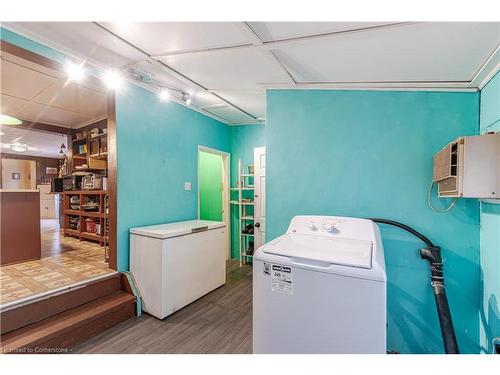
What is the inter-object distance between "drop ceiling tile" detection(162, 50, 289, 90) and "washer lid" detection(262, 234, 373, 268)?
4.60 ft

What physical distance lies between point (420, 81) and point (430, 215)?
1125 millimetres

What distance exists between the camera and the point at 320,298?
1218mm

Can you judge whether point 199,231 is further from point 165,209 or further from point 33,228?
point 33,228

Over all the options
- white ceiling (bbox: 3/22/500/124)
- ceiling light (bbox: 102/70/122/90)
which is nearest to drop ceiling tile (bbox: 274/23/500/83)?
white ceiling (bbox: 3/22/500/124)

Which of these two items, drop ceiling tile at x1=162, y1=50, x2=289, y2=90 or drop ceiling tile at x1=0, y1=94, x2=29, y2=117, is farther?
drop ceiling tile at x1=0, y1=94, x2=29, y2=117

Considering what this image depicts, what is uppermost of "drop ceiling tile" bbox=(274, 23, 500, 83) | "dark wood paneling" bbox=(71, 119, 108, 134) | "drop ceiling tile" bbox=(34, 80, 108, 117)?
"drop ceiling tile" bbox=(34, 80, 108, 117)

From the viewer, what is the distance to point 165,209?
3129 millimetres

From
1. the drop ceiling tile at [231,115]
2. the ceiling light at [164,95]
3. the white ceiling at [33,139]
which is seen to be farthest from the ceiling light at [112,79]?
the white ceiling at [33,139]

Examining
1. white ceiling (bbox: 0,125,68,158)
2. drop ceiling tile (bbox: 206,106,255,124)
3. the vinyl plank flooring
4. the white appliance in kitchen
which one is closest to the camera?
the vinyl plank flooring

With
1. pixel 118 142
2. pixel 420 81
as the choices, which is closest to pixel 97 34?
pixel 118 142

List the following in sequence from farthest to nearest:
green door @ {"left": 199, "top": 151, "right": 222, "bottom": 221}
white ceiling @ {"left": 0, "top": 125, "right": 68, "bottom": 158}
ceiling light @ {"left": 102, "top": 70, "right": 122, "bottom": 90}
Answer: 1. white ceiling @ {"left": 0, "top": 125, "right": 68, "bottom": 158}
2. green door @ {"left": 199, "top": 151, "right": 222, "bottom": 221}
3. ceiling light @ {"left": 102, "top": 70, "right": 122, "bottom": 90}

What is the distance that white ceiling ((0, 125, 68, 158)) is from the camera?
16.2 feet

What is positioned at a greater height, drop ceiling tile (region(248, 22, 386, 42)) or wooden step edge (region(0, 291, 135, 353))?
drop ceiling tile (region(248, 22, 386, 42))

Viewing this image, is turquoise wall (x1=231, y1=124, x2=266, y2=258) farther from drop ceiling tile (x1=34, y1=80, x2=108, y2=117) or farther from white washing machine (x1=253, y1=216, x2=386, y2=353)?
white washing machine (x1=253, y1=216, x2=386, y2=353)
